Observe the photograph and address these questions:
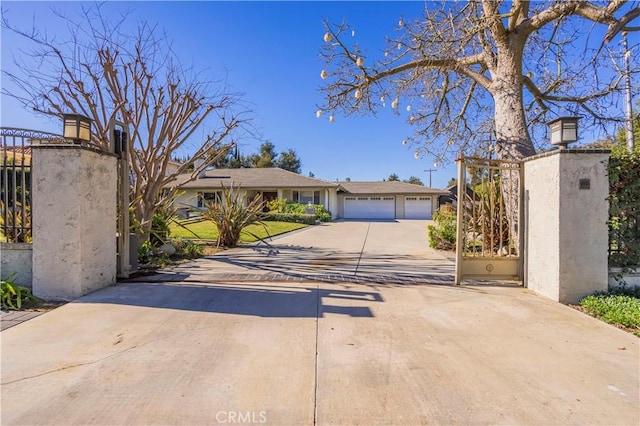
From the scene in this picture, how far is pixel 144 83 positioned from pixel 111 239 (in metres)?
4.96

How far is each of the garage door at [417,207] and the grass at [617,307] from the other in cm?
2720

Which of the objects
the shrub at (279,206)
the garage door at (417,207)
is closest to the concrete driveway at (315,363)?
the shrub at (279,206)

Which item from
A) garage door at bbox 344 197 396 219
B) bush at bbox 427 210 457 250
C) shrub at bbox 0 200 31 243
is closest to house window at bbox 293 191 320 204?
garage door at bbox 344 197 396 219

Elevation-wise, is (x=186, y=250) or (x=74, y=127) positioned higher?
(x=74, y=127)

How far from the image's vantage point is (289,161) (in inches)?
1976

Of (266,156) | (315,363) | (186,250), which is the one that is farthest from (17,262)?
(266,156)

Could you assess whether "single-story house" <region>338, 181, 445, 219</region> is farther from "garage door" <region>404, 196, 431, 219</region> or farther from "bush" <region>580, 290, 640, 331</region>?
"bush" <region>580, 290, 640, 331</region>

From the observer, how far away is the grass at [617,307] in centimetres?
383

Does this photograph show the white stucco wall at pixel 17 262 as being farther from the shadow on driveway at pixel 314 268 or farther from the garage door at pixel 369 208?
the garage door at pixel 369 208

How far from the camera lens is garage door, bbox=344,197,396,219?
104 feet

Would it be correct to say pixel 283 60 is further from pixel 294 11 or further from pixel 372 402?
pixel 372 402

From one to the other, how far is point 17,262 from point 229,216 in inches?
229

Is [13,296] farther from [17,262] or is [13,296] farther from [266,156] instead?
[266,156]

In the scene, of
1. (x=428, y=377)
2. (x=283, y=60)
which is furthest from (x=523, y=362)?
(x=283, y=60)
